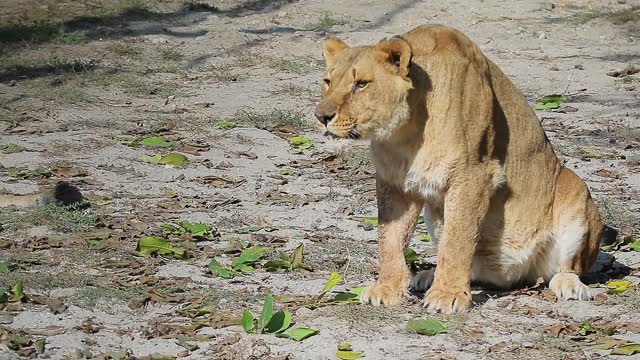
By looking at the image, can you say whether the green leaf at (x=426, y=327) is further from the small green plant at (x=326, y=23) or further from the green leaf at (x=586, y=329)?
the small green plant at (x=326, y=23)

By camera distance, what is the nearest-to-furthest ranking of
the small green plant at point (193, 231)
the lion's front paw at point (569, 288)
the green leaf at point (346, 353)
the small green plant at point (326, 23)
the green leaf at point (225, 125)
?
the green leaf at point (346, 353) → the lion's front paw at point (569, 288) → the small green plant at point (193, 231) → the green leaf at point (225, 125) → the small green plant at point (326, 23)

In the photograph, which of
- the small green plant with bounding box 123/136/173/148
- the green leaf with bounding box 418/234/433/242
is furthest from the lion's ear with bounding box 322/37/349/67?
the small green plant with bounding box 123/136/173/148

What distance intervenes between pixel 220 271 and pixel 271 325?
1083 millimetres

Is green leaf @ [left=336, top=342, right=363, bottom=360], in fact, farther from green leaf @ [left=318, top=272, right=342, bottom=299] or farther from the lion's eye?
the lion's eye

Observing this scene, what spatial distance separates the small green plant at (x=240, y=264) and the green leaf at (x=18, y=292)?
3.84 feet

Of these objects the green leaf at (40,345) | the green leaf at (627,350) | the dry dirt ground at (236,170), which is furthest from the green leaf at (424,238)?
the green leaf at (40,345)

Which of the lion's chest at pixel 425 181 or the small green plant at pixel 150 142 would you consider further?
the small green plant at pixel 150 142

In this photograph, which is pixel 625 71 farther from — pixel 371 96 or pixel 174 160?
pixel 371 96

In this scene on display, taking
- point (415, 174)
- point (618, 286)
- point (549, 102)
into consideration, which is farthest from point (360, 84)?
point (549, 102)

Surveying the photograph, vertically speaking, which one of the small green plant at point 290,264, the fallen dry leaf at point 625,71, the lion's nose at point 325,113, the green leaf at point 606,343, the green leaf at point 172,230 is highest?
the lion's nose at point 325,113

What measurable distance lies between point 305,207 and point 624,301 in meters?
2.92

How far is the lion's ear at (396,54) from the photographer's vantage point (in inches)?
245

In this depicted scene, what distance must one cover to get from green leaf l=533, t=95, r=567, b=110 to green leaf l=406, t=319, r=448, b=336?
248 inches

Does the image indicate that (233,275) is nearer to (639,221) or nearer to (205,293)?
(205,293)
